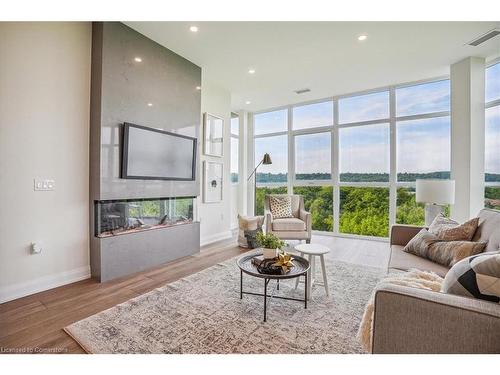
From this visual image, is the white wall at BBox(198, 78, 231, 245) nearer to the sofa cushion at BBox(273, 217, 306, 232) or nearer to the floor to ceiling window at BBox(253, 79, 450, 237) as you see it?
the sofa cushion at BBox(273, 217, 306, 232)

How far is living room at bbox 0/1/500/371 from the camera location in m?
1.67

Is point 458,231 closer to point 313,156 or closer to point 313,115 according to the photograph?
point 313,156

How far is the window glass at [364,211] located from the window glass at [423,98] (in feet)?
4.99

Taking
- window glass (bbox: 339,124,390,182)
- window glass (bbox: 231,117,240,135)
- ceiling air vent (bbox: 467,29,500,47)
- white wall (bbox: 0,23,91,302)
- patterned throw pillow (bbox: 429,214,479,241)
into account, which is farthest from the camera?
window glass (bbox: 231,117,240,135)

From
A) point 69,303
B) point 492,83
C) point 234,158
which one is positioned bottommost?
point 69,303

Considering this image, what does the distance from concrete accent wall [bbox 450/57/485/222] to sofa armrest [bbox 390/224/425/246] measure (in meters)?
Result: 1.64

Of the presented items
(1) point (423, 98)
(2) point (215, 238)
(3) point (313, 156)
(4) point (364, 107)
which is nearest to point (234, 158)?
(3) point (313, 156)

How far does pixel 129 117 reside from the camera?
2.99m

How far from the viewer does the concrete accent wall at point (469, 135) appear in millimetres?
3557

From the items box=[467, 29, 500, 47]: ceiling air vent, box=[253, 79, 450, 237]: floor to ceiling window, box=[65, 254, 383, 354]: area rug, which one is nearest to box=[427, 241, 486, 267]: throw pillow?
box=[65, 254, 383, 354]: area rug

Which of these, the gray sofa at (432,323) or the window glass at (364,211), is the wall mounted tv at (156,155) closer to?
the gray sofa at (432,323)

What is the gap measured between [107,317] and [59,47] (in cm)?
269

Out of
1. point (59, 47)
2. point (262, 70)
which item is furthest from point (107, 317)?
point (262, 70)

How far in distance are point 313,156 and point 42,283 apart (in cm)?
496
